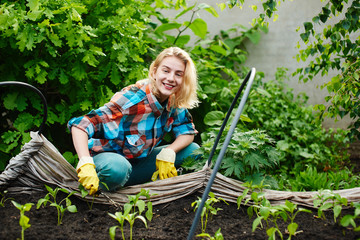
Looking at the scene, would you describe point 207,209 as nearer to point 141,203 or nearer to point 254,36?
point 141,203

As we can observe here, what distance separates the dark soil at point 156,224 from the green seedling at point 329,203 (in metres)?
0.06

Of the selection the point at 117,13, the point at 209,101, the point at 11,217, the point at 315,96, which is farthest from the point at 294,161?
the point at 11,217

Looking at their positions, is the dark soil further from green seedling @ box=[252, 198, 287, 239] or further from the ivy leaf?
the ivy leaf

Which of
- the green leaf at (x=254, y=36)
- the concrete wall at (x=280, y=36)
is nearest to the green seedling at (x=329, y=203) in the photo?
the concrete wall at (x=280, y=36)

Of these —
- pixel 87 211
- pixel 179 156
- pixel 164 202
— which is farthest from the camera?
pixel 179 156

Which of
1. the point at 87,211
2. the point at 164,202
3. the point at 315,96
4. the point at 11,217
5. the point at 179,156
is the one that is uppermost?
the point at 315,96

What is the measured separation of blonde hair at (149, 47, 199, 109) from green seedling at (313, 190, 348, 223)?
937mm

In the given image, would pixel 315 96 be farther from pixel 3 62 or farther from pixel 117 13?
pixel 3 62

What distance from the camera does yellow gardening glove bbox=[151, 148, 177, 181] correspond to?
6.61ft

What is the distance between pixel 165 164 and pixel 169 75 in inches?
20.8

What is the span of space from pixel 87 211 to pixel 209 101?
179cm

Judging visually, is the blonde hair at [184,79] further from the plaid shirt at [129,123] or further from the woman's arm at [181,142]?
the woman's arm at [181,142]

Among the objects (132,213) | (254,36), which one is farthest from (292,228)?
(254,36)

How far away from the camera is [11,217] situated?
1470 millimetres
